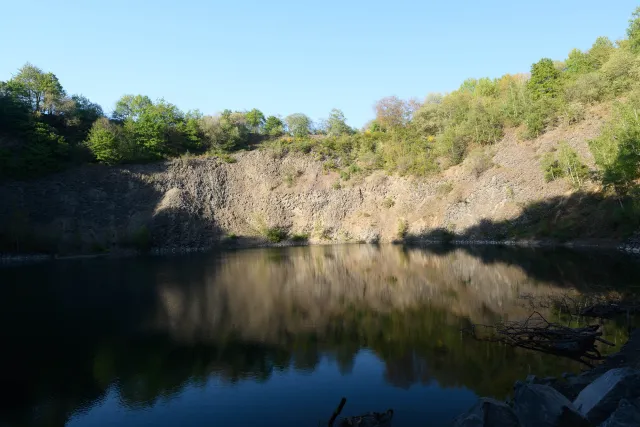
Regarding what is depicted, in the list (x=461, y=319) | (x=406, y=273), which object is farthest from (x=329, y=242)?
(x=461, y=319)

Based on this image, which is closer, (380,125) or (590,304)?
(590,304)

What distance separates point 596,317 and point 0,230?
49.6 meters

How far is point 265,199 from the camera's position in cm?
6056

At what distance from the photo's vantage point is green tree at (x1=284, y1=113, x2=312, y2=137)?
8419cm

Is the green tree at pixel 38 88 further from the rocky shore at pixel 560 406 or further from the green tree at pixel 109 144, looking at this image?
the rocky shore at pixel 560 406

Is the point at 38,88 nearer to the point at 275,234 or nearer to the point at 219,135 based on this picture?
the point at 219,135

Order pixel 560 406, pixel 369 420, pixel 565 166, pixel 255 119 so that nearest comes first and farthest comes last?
pixel 560 406 → pixel 369 420 → pixel 565 166 → pixel 255 119

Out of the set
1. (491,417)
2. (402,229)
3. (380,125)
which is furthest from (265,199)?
(491,417)

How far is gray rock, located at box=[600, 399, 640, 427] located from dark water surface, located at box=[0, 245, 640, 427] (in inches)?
124

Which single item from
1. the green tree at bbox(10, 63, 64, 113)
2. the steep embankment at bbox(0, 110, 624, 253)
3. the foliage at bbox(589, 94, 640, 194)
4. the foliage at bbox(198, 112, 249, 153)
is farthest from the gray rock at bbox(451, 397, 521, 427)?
the green tree at bbox(10, 63, 64, 113)

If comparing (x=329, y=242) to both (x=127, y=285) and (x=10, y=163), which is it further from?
(x=10, y=163)

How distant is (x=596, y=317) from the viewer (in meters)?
13.8

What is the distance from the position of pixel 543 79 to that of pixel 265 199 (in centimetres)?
4097

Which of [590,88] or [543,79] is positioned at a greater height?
[543,79]
